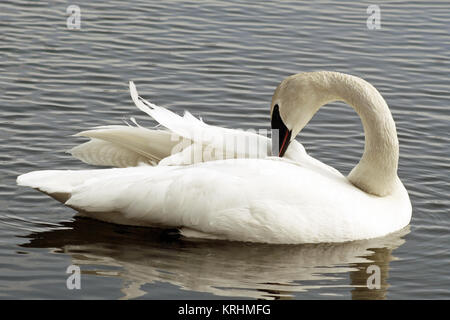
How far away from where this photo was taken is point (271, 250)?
26.7 ft

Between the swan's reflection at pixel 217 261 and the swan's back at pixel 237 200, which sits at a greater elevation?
the swan's back at pixel 237 200

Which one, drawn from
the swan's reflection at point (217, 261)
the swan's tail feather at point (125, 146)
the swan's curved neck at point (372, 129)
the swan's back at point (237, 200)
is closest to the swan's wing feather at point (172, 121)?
the swan's tail feather at point (125, 146)

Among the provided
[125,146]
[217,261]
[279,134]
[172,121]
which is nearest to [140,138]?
[125,146]

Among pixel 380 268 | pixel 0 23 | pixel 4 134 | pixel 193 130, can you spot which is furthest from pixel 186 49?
pixel 380 268

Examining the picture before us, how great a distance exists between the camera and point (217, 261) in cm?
789

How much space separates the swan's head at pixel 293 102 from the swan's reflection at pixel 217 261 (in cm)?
92

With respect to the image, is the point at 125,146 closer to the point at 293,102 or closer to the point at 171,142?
the point at 171,142

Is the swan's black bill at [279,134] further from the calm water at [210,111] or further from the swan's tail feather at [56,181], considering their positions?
the swan's tail feather at [56,181]

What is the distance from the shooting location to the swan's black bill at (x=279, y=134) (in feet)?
27.9

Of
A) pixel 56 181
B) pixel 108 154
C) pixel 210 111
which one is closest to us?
pixel 56 181

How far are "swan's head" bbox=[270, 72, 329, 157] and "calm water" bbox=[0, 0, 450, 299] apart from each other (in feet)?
3.10

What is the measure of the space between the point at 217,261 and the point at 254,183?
637 mm

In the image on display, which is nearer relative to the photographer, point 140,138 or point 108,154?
point 140,138
